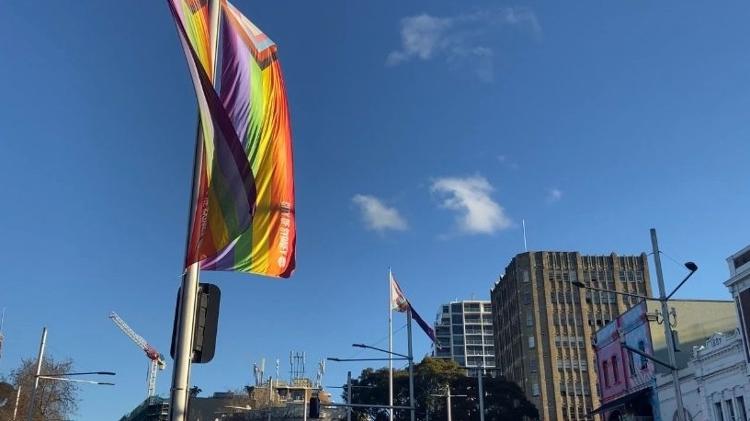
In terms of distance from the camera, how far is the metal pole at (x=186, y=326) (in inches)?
320

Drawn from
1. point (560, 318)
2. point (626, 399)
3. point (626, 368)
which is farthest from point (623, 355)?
point (560, 318)

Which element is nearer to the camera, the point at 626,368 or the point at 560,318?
the point at 626,368

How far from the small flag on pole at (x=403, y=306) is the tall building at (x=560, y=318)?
83284mm


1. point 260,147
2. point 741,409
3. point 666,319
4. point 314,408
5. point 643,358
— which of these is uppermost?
point 643,358

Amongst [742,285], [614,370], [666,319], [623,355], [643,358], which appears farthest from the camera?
[614,370]

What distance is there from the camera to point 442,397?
3081 inches

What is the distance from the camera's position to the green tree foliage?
261 ft

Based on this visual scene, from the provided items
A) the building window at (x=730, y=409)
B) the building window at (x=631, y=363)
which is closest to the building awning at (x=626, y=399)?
the building window at (x=631, y=363)

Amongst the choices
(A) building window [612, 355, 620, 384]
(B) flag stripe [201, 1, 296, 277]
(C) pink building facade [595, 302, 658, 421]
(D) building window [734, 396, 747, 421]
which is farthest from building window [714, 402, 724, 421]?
(B) flag stripe [201, 1, 296, 277]

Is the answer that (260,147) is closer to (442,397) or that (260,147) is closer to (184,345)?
(184,345)

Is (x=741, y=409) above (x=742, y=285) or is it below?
below

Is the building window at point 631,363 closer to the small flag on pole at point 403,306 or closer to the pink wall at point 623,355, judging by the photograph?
the pink wall at point 623,355

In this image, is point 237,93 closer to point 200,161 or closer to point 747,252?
point 200,161

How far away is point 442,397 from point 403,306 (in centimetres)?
3628
